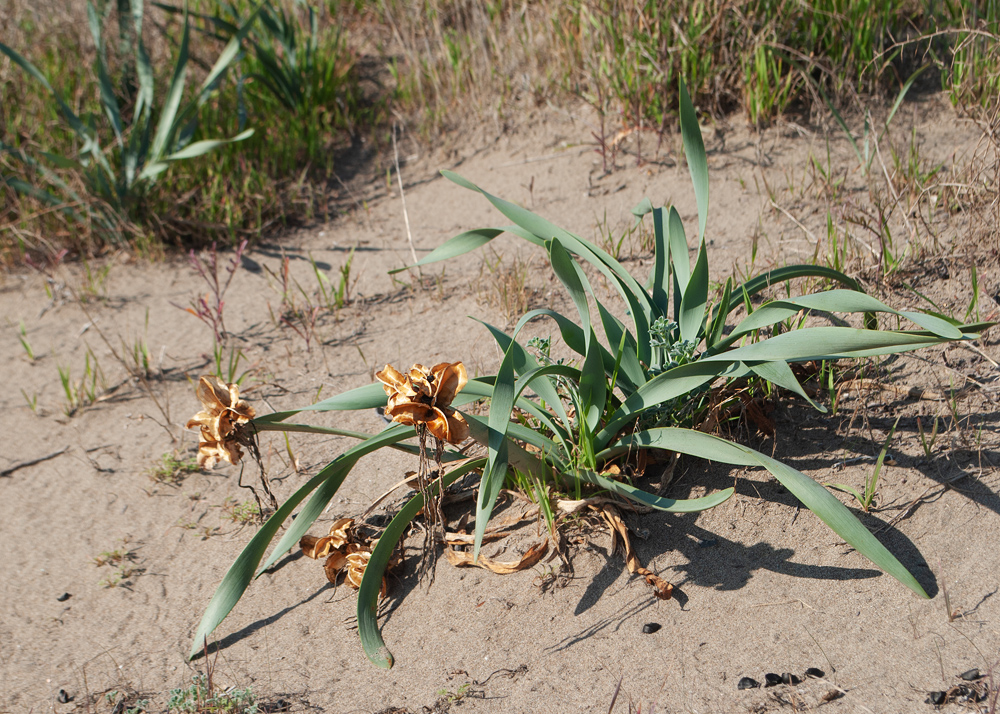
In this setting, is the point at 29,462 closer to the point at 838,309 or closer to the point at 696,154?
the point at 696,154

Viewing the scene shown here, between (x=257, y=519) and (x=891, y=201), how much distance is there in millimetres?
2512

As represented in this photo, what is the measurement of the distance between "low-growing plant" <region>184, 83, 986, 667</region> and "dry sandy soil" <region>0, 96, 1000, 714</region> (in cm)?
16

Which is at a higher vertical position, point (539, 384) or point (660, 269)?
point (660, 269)

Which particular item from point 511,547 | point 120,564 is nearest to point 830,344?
point 511,547

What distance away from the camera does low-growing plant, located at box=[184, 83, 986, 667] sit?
1.57 m

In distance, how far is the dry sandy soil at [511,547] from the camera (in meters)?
1.63

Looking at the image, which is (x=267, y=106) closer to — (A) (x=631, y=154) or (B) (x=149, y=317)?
(B) (x=149, y=317)

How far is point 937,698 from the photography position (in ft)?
4.77

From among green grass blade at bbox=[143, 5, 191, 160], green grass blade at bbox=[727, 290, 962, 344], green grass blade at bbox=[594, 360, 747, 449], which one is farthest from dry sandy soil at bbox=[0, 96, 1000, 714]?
green grass blade at bbox=[143, 5, 191, 160]

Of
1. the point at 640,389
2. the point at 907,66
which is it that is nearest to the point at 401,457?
the point at 640,389

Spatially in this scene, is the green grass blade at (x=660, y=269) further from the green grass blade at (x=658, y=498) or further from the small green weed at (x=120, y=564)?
the small green weed at (x=120, y=564)

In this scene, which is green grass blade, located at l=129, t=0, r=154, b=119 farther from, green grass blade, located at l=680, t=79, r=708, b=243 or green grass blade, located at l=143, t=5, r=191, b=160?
green grass blade, located at l=680, t=79, r=708, b=243

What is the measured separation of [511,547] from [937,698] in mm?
988

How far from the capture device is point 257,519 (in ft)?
7.38
